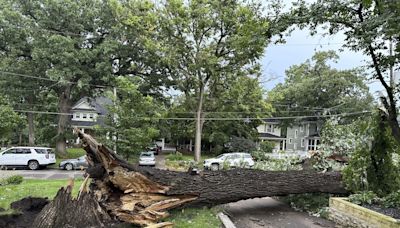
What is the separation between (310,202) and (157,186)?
16.2 ft

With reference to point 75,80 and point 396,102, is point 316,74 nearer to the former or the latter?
point 75,80

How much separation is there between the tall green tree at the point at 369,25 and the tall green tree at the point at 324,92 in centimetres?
2602

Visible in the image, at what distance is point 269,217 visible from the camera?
8.39 metres

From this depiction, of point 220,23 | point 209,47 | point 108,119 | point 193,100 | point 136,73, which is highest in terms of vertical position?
point 220,23

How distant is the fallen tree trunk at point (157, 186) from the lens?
6.17 metres

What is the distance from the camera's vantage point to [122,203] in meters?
6.28

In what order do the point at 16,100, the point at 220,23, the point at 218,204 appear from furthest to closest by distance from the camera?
the point at 16,100, the point at 220,23, the point at 218,204

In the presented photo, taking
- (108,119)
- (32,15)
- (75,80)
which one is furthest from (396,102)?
(32,15)

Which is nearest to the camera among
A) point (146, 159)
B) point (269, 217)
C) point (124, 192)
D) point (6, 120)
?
point (124, 192)

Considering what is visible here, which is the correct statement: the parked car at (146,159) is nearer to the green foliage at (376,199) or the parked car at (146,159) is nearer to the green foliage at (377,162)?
the green foliage at (377,162)

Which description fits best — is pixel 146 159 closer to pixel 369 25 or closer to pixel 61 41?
pixel 61 41

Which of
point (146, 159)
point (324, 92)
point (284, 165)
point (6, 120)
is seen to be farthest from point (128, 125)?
point (324, 92)

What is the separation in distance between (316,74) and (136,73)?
22.0 meters

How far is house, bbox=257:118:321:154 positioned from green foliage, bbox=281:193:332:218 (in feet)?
117
